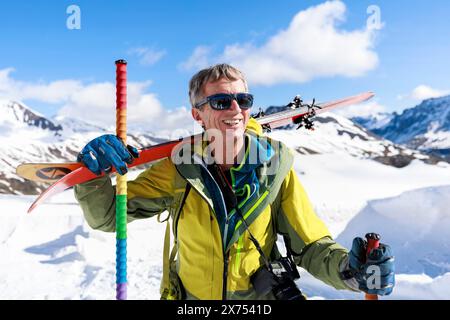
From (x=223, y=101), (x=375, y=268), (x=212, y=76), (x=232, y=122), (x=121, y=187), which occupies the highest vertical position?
(x=212, y=76)

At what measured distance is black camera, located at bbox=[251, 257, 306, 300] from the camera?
258 cm

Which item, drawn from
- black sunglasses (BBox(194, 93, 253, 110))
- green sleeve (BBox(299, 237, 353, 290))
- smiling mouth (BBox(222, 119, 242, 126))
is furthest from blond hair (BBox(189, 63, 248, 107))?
green sleeve (BBox(299, 237, 353, 290))

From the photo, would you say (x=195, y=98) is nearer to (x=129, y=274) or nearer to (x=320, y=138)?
(x=129, y=274)

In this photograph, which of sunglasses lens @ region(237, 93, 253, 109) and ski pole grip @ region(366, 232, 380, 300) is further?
sunglasses lens @ region(237, 93, 253, 109)

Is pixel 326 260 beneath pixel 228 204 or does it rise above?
beneath

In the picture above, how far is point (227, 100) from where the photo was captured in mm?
2600

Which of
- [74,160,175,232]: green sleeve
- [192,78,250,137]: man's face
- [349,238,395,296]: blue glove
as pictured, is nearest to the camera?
[349,238,395,296]: blue glove

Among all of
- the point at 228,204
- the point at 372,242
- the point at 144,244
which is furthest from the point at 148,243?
the point at 372,242

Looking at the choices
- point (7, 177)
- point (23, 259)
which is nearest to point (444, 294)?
point (23, 259)

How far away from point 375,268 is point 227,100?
137 centimetres

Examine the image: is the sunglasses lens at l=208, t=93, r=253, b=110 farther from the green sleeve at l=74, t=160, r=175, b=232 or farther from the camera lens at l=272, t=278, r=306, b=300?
the camera lens at l=272, t=278, r=306, b=300

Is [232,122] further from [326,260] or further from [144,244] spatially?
[144,244]

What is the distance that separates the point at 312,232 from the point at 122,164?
4.49ft

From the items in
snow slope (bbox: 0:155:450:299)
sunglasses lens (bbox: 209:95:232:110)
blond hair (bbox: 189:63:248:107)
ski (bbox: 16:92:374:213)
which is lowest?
snow slope (bbox: 0:155:450:299)
